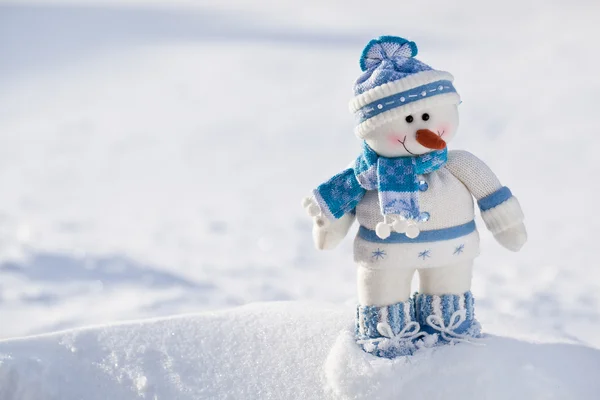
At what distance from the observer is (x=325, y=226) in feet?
5.03

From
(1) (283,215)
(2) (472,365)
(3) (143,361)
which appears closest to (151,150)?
(1) (283,215)

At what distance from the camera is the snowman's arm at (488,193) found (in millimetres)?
1456

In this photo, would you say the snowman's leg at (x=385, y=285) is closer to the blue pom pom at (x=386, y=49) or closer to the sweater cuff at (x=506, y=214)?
the sweater cuff at (x=506, y=214)

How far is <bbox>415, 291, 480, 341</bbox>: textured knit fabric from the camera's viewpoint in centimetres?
147

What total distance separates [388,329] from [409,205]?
9.4 inches

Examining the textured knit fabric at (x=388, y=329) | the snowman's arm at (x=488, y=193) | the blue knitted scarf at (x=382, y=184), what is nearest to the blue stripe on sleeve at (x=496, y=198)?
the snowman's arm at (x=488, y=193)

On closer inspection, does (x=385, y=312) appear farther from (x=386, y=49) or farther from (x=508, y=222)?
(x=386, y=49)

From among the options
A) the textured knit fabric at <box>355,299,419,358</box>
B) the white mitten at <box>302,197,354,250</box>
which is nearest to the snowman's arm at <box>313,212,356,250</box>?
the white mitten at <box>302,197,354,250</box>

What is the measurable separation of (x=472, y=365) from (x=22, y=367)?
32.4 inches

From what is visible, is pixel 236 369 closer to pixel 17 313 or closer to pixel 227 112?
pixel 17 313

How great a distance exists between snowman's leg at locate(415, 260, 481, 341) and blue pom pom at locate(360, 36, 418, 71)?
0.40 metres

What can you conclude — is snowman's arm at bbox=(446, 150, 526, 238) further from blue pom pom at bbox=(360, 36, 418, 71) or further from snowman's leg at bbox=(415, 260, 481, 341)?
blue pom pom at bbox=(360, 36, 418, 71)

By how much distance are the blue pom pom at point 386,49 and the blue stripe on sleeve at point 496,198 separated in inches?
11.7

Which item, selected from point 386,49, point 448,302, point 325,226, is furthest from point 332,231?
point 386,49
